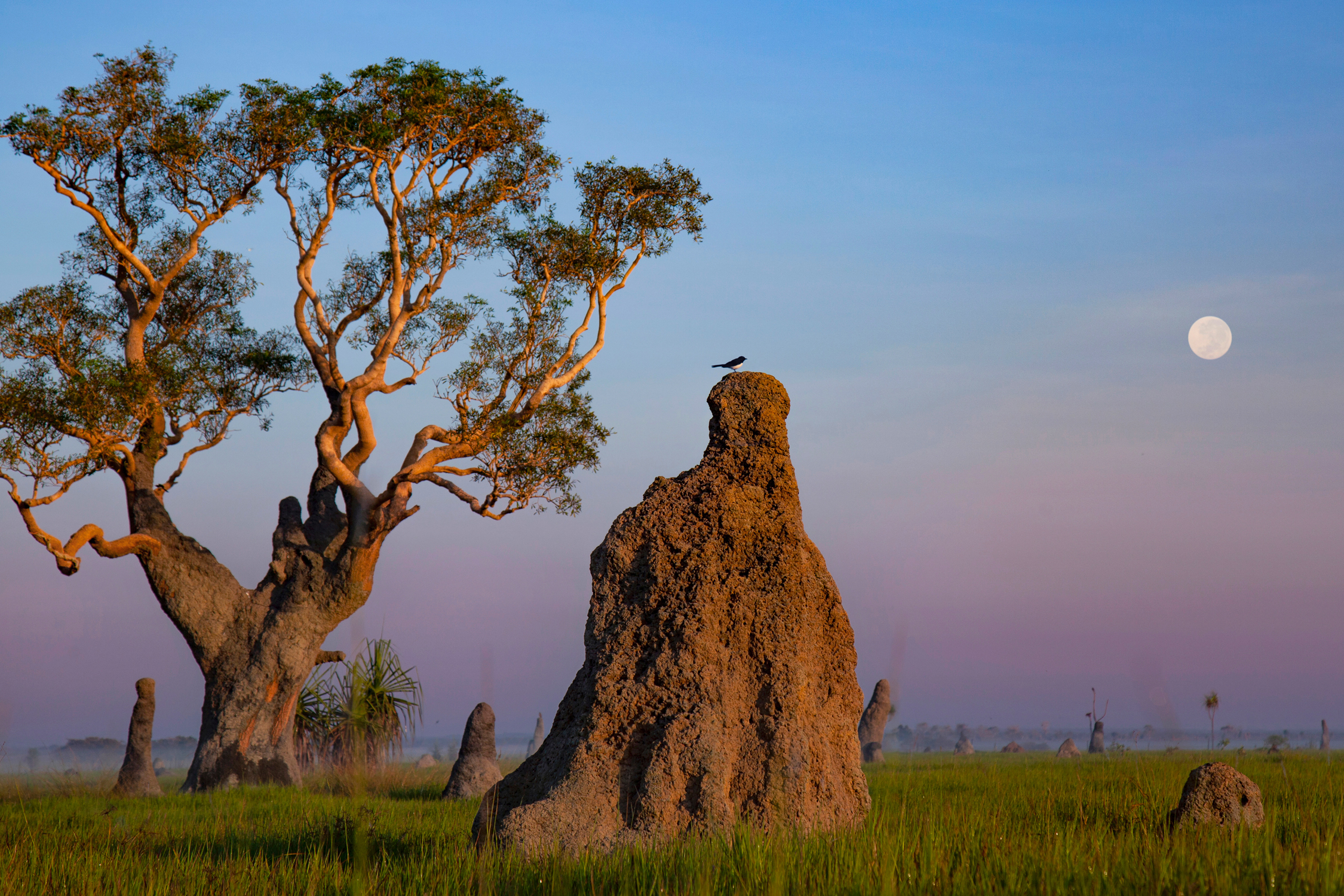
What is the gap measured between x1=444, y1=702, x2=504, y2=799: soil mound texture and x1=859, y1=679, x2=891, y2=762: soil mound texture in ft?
51.4

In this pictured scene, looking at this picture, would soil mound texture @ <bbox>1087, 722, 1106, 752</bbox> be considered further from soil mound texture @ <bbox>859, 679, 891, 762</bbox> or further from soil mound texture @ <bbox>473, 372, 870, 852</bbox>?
soil mound texture @ <bbox>473, 372, 870, 852</bbox>

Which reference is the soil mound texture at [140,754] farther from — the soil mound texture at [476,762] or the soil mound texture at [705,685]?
the soil mound texture at [705,685]

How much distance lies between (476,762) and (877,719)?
55.0 ft

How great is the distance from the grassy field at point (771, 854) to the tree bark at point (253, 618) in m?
5.62

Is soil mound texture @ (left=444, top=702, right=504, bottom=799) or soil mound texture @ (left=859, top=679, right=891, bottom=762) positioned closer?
soil mound texture @ (left=444, top=702, right=504, bottom=799)

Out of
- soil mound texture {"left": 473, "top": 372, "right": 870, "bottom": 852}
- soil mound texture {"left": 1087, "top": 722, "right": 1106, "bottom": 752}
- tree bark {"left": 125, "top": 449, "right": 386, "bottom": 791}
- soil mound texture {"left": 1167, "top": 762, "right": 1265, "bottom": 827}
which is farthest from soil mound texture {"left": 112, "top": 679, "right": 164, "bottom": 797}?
soil mound texture {"left": 1087, "top": 722, "right": 1106, "bottom": 752}

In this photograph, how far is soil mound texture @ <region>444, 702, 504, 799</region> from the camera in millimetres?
13930

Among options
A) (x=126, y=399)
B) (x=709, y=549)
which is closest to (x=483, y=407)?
(x=126, y=399)

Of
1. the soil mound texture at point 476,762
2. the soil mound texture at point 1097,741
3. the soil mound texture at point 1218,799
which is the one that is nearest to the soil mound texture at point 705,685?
the soil mound texture at point 1218,799

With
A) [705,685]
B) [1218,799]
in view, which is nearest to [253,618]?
[705,685]

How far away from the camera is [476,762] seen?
46.7 ft

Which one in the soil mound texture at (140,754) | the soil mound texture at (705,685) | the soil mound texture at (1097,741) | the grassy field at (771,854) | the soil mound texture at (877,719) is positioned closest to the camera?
the grassy field at (771,854)

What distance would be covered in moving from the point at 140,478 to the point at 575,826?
15115 mm

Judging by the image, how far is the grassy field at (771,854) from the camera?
4230 mm
